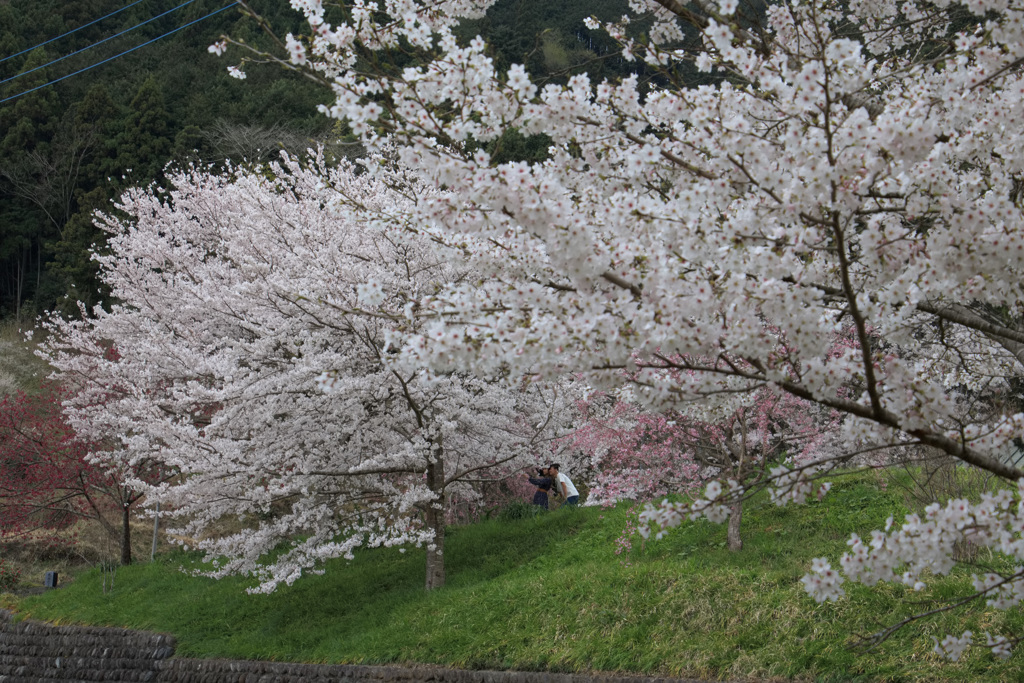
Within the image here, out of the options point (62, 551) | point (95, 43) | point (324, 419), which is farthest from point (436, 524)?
point (95, 43)

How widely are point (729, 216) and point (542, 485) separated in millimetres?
9235

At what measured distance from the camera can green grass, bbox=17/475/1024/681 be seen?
16.9 feet

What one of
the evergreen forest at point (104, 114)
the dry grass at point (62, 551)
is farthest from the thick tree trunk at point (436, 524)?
the evergreen forest at point (104, 114)

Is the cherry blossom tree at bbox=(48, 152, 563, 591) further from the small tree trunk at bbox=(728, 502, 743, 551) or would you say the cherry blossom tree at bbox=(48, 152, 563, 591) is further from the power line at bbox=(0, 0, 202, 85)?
the power line at bbox=(0, 0, 202, 85)

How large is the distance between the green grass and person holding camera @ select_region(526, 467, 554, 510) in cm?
129

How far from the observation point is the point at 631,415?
8.02 meters

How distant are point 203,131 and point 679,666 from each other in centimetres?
2690

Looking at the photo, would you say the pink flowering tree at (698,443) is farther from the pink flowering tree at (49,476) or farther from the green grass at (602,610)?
the pink flowering tree at (49,476)

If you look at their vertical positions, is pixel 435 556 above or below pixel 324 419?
below

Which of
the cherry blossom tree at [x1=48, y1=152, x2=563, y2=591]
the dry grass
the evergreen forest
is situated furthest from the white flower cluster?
the evergreen forest

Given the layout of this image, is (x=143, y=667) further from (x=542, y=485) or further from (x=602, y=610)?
(x=602, y=610)

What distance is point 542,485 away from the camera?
11.9 meters

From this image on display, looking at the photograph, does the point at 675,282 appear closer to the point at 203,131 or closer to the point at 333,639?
the point at 333,639

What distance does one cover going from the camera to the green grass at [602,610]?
5137 mm
